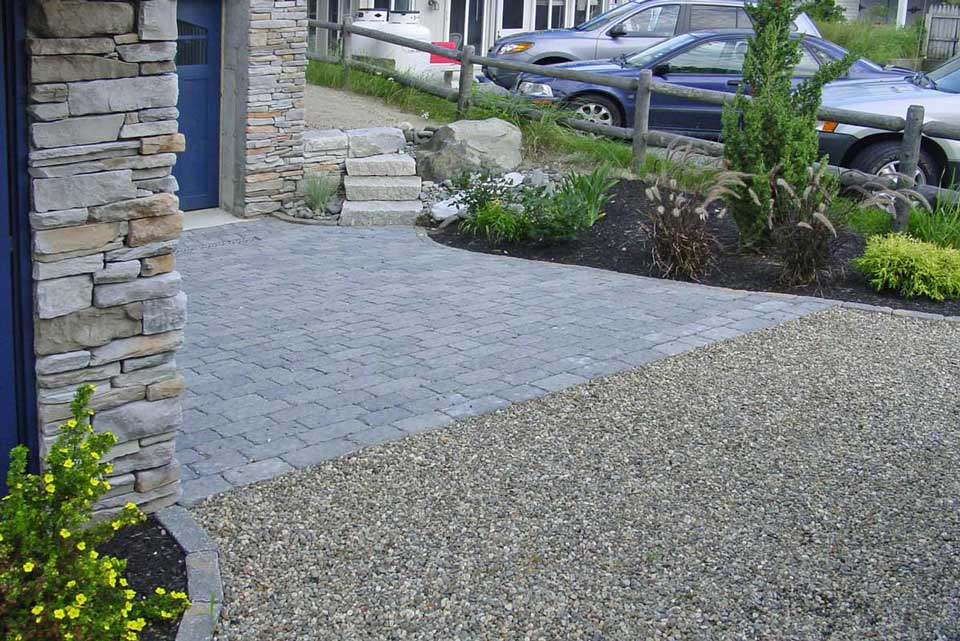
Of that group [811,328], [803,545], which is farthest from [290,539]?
[811,328]

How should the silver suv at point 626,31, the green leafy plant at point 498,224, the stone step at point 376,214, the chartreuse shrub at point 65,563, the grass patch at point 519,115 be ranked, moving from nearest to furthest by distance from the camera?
the chartreuse shrub at point 65,563 → the green leafy plant at point 498,224 → the stone step at point 376,214 → the grass patch at point 519,115 → the silver suv at point 626,31

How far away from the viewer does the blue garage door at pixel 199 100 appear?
11.0 meters

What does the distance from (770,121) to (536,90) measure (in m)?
5.35

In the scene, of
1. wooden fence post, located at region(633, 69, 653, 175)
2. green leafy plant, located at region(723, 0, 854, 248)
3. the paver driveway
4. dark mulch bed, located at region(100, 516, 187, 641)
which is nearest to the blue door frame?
dark mulch bed, located at region(100, 516, 187, 641)

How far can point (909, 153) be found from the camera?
398 inches

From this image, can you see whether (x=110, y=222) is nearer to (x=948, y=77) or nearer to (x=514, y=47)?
(x=948, y=77)

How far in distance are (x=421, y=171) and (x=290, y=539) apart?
818 centimetres

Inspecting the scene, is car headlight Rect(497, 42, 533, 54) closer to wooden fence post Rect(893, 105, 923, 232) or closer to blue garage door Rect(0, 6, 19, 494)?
wooden fence post Rect(893, 105, 923, 232)

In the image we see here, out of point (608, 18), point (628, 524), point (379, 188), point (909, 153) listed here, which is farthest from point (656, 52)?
point (628, 524)

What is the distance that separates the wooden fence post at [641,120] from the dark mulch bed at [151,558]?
28.2ft

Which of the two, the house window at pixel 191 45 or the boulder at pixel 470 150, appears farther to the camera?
the boulder at pixel 470 150

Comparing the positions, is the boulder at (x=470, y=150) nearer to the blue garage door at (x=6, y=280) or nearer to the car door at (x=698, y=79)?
the car door at (x=698, y=79)

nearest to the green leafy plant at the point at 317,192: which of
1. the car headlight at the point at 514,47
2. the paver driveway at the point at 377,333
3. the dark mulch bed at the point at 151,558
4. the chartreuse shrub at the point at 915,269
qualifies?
the paver driveway at the point at 377,333

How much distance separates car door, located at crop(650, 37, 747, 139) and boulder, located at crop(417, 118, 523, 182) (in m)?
2.48
